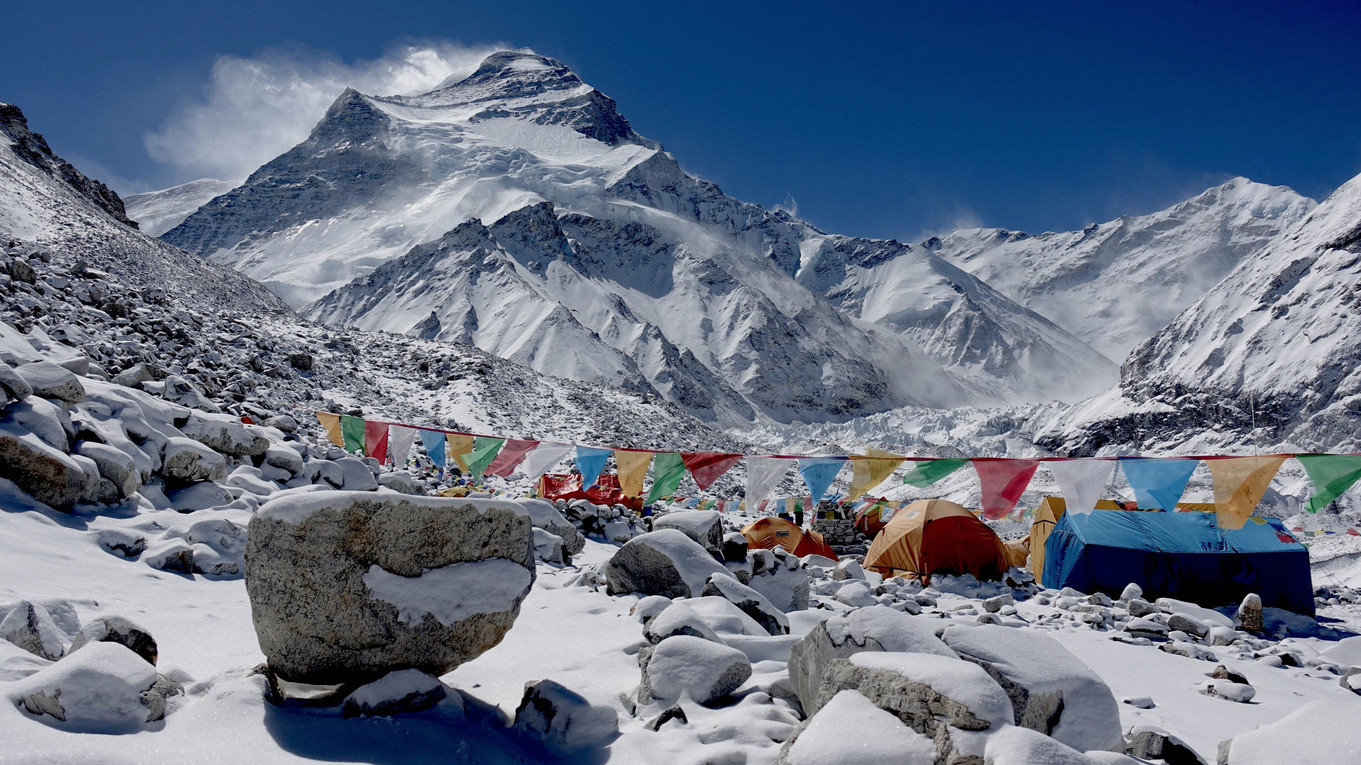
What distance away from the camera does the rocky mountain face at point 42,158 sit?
48844 mm

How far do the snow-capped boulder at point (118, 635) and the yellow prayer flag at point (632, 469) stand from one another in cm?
1024

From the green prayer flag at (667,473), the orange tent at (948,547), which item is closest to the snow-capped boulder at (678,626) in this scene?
the green prayer flag at (667,473)

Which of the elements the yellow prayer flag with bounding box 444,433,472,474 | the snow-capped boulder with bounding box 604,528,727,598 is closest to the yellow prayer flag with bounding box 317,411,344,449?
the yellow prayer flag with bounding box 444,433,472,474

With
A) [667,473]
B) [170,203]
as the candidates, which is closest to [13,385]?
[667,473]

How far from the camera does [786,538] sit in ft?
56.3

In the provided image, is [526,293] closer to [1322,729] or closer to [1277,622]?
[1277,622]

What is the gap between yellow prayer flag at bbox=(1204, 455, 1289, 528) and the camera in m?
9.67

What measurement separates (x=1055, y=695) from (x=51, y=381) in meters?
10.2

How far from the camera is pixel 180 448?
29.3 feet

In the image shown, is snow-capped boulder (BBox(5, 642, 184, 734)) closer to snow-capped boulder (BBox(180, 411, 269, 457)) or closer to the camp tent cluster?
snow-capped boulder (BBox(180, 411, 269, 457))

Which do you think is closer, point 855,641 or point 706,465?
point 855,641

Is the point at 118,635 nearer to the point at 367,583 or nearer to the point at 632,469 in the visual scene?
the point at 367,583

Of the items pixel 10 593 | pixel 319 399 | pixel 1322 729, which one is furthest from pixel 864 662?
pixel 319 399

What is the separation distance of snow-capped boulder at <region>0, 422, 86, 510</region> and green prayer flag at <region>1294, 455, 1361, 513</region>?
15.0m
